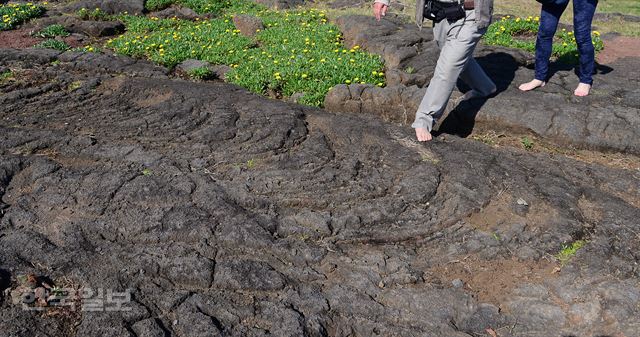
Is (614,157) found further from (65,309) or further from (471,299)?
(65,309)

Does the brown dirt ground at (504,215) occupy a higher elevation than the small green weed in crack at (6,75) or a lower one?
higher

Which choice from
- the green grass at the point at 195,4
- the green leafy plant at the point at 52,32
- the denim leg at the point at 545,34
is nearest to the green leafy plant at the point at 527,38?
the denim leg at the point at 545,34

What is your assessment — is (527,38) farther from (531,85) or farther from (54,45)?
(54,45)

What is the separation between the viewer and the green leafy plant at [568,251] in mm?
3893

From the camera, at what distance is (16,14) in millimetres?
12203

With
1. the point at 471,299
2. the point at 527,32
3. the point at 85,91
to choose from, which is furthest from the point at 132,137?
the point at 527,32

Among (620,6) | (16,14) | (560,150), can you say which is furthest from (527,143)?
(620,6)

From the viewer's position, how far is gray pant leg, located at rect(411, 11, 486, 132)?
5254 millimetres

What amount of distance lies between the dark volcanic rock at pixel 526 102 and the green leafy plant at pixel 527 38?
0.62 metres

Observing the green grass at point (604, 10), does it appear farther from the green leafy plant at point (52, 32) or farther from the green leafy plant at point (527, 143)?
the green leafy plant at point (52, 32)

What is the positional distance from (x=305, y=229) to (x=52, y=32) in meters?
8.91

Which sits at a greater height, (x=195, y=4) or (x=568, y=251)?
(x=568, y=251)

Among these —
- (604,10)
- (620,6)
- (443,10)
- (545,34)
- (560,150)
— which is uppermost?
(443,10)

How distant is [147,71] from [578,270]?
652 centimetres
